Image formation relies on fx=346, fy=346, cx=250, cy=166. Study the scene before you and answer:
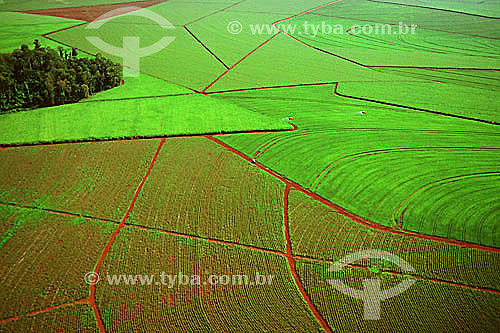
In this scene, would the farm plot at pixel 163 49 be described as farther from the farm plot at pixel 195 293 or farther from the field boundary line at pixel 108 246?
Answer: the farm plot at pixel 195 293

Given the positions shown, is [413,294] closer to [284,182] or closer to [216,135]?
[284,182]

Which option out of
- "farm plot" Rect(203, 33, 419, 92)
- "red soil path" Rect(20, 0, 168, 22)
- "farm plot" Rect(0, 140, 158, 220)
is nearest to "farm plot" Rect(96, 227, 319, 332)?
"farm plot" Rect(0, 140, 158, 220)

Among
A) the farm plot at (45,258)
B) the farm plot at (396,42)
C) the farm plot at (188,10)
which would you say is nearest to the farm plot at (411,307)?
the farm plot at (45,258)

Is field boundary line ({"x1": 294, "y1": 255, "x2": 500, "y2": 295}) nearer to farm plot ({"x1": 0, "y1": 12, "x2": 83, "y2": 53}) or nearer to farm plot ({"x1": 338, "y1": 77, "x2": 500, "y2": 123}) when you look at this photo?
farm plot ({"x1": 338, "y1": 77, "x2": 500, "y2": 123})

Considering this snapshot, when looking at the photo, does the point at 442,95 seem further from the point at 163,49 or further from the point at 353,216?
the point at 163,49
